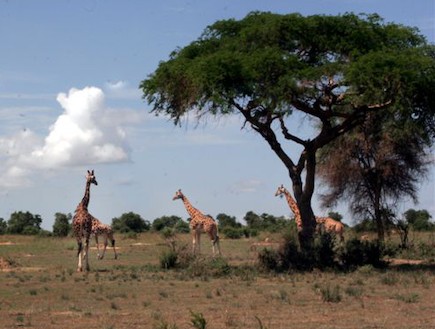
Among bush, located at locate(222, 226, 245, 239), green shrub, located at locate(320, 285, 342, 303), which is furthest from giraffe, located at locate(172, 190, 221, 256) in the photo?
bush, located at locate(222, 226, 245, 239)

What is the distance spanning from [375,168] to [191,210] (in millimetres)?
8549

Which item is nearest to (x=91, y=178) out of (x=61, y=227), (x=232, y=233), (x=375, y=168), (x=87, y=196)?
(x=87, y=196)

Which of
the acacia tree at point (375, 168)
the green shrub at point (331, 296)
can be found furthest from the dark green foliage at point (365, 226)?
the green shrub at point (331, 296)

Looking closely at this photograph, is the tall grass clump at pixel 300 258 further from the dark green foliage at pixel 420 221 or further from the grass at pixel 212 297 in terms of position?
the dark green foliage at pixel 420 221

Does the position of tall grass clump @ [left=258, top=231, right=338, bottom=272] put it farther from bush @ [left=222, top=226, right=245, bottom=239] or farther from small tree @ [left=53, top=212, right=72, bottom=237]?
small tree @ [left=53, top=212, right=72, bottom=237]

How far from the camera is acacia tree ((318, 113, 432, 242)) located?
3519 centimetres

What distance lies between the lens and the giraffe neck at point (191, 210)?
31.7 metres

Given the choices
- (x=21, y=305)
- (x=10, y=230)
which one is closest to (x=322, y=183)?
(x=21, y=305)

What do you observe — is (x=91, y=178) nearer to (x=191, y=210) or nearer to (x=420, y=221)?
(x=191, y=210)

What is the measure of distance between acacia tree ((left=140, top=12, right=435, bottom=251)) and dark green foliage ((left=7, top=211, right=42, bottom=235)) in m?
49.1

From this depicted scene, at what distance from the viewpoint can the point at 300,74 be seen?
79.3 ft

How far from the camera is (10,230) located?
73.8 metres

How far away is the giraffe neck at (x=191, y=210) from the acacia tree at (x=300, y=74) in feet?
15.9

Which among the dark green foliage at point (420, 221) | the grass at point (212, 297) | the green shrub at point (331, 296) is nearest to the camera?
the grass at point (212, 297)
